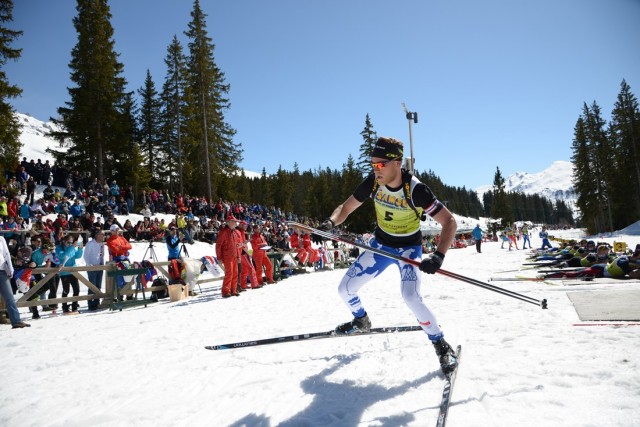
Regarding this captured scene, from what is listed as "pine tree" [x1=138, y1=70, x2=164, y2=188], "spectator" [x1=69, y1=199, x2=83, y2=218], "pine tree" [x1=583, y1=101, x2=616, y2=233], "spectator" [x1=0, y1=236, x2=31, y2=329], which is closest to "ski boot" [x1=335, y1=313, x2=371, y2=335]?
"spectator" [x1=0, y1=236, x2=31, y2=329]

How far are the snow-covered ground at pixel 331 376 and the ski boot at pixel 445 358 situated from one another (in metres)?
0.16

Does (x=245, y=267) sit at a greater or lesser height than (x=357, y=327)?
greater

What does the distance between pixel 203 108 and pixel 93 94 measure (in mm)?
9789

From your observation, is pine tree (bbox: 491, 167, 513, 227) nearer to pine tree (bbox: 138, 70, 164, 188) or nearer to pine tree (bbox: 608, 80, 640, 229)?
pine tree (bbox: 608, 80, 640, 229)

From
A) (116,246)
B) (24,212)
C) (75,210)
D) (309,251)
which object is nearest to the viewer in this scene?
(116,246)

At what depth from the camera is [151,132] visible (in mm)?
42594

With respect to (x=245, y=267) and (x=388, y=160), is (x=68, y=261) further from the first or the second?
(x=388, y=160)

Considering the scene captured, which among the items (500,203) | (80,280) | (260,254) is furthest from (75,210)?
(500,203)

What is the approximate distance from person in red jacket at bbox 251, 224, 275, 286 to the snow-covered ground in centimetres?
A: 644

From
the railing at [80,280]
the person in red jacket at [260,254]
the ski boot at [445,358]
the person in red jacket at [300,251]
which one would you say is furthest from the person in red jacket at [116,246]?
the ski boot at [445,358]

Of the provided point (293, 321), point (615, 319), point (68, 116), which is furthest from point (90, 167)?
point (615, 319)

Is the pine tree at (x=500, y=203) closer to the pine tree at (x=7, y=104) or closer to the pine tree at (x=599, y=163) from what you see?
the pine tree at (x=599, y=163)

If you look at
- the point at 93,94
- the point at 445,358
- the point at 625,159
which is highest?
the point at 93,94

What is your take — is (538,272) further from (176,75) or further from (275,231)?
(176,75)
